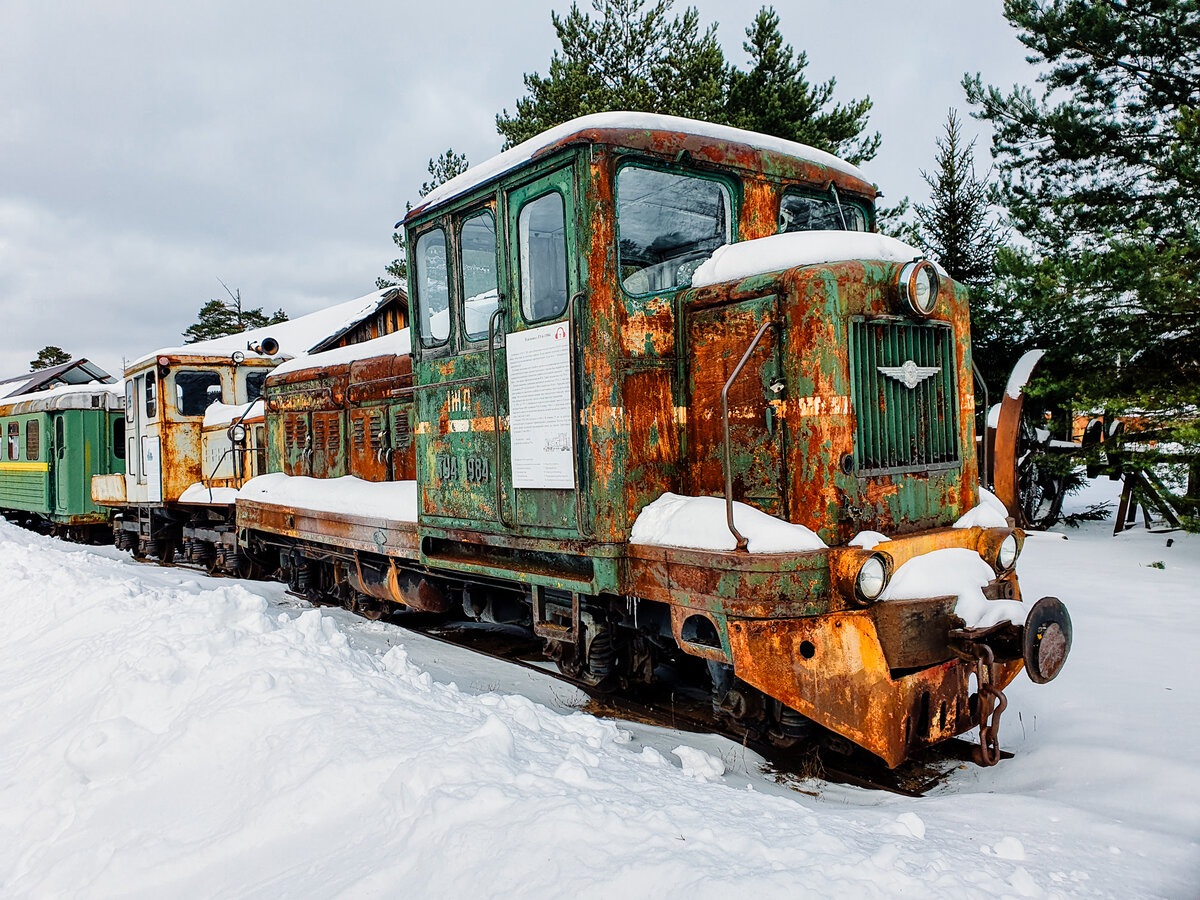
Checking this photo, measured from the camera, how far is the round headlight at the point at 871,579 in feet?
12.5

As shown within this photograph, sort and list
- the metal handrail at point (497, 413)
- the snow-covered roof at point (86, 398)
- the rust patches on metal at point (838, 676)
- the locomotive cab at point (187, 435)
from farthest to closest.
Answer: the snow-covered roof at point (86, 398), the locomotive cab at point (187, 435), the metal handrail at point (497, 413), the rust patches on metal at point (838, 676)

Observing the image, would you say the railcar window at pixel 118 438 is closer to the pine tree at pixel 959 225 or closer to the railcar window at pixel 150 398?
the railcar window at pixel 150 398

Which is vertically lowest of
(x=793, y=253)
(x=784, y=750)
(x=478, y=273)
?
(x=784, y=750)

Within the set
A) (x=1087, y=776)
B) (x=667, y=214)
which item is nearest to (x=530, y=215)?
(x=667, y=214)

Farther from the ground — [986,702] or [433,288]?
[433,288]

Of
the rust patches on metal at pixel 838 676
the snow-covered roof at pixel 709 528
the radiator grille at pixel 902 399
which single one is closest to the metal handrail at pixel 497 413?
the snow-covered roof at pixel 709 528

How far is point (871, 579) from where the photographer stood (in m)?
3.86

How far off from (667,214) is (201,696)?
3.41 m

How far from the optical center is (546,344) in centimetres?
469

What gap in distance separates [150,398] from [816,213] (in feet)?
33.5

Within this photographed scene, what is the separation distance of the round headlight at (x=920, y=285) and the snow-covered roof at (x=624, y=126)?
1184mm

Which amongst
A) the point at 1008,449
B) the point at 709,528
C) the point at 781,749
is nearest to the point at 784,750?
the point at 781,749

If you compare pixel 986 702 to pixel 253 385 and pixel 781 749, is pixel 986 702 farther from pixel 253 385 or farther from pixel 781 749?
pixel 253 385

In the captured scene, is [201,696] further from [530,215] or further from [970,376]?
[970,376]
